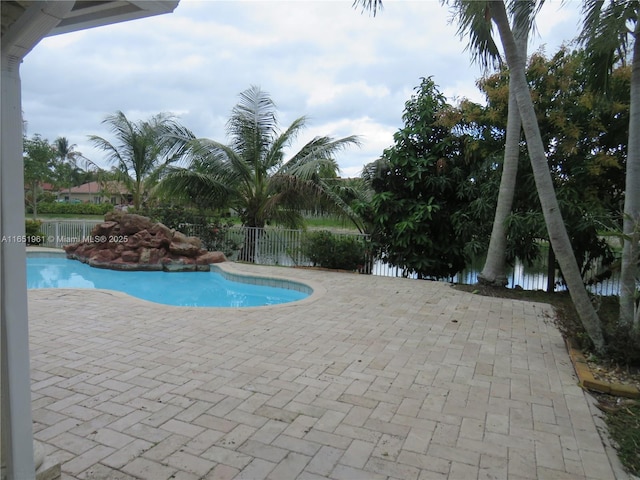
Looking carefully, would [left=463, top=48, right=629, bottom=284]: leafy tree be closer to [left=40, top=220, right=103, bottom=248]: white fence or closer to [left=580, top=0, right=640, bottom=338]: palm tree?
[left=580, top=0, right=640, bottom=338]: palm tree

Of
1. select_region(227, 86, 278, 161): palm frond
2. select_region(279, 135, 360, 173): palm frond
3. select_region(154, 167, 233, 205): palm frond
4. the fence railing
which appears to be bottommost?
Result: the fence railing

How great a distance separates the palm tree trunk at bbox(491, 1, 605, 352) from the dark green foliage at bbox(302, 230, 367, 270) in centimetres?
625

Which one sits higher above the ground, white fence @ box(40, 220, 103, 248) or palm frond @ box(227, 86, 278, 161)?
palm frond @ box(227, 86, 278, 161)

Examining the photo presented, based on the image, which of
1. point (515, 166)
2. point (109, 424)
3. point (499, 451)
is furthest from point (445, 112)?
point (109, 424)

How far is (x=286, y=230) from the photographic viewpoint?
11914mm

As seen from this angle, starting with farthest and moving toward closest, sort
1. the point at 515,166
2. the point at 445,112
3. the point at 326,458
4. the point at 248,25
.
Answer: the point at 445,112
the point at 515,166
the point at 248,25
the point at 326,458

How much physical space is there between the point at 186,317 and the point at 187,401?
2.69m

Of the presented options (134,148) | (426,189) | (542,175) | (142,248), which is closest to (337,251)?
(426,189)

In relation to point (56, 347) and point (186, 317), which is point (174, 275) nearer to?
point (186, 317)

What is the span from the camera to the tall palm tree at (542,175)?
4.21m

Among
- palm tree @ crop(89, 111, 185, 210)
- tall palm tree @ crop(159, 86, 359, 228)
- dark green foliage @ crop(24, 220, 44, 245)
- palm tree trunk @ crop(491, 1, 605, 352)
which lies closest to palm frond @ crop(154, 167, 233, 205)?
tall palm tree @ crop(159, 86, 359, 228)

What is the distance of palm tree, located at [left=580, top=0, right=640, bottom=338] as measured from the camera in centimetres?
417

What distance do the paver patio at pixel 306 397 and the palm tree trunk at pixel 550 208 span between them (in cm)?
55

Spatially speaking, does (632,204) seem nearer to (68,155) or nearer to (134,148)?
(134,148)
